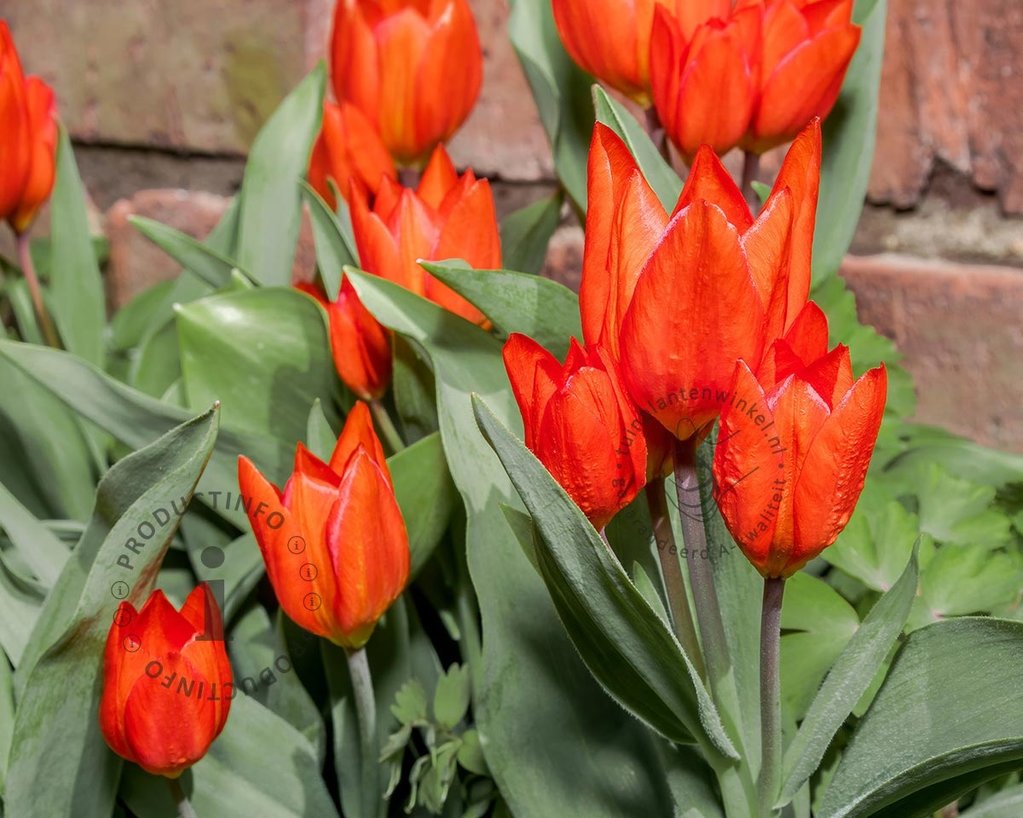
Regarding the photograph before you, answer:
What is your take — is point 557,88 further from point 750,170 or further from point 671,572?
point 671,572

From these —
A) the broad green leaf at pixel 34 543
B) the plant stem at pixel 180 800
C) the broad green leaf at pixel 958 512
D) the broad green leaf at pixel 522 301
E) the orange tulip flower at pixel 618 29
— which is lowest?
the plant stem at pixel 180 800

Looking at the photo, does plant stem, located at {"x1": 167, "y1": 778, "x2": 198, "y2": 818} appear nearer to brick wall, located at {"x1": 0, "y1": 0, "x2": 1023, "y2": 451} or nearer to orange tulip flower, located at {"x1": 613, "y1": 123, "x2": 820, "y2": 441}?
orange tulip flower, located at {"x1": 613, "y1": 123, "x2": 820, "y2": 441}

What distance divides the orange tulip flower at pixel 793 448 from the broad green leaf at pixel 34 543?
0.31 meters

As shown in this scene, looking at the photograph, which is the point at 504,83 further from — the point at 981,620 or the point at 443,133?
the point at 981,620

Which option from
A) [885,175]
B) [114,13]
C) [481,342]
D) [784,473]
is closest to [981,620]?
[784,473]

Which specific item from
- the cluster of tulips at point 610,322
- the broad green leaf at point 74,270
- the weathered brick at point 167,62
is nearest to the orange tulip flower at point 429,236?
A: the cluster of tulips at point 610,322

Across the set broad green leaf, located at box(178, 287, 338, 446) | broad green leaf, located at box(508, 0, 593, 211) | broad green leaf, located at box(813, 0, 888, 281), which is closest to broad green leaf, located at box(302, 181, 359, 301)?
broad green leaf, located at box(178, 287, 338, 446)

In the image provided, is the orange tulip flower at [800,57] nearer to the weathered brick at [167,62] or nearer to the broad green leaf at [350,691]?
the broad green leaf at [350,691]

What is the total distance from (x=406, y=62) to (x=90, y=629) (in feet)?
1.05

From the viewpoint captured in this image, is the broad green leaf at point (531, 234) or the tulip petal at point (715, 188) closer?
the tulip petal at point (715, 188)

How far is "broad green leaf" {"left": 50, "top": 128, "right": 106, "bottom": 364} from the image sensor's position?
29.6 inches

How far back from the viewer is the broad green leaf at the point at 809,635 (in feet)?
1.66

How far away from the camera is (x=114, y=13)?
3.54ft

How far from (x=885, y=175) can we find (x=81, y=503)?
56 cm
